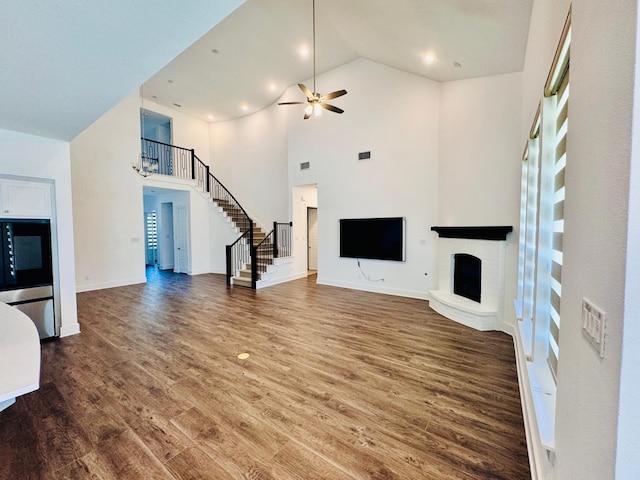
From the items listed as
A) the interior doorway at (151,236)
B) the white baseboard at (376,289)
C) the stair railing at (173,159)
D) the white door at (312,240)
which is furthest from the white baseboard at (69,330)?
the interior doorway at (151,236)

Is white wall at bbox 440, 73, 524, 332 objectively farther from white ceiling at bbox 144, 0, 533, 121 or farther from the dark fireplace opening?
the dark fireplace opening

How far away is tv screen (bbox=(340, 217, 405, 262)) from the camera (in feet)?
20.0

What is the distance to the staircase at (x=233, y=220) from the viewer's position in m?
7.25

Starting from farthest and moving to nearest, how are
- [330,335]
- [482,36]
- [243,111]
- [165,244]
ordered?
[165,244]
[243,111]
[330,335]
[482,36]

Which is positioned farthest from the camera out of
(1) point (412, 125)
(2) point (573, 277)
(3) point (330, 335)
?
(1) point (412, 125)

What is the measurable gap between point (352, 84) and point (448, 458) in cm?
718

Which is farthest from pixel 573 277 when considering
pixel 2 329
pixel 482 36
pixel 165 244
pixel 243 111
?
pixel 165 244

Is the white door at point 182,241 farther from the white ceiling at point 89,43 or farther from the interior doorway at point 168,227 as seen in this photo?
the white ceiling at point 89,43

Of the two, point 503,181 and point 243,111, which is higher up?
point 243,111

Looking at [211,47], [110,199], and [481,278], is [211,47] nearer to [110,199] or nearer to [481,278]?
[110,199]

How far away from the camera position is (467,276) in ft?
15.4

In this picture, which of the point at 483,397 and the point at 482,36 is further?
the point at 482,36

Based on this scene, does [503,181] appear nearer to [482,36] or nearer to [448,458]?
[482,36]

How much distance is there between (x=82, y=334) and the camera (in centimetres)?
391
